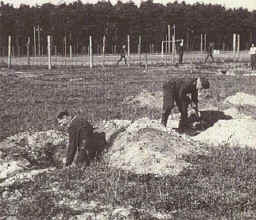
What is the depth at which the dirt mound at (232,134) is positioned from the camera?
10.6 meters

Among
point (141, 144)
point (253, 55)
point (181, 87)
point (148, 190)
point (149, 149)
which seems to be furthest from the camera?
point (253, 55)

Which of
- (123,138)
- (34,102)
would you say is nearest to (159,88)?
(34,102)

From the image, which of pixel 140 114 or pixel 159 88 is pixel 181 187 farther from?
pixel 159 88

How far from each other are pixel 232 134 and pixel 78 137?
3.83 metres

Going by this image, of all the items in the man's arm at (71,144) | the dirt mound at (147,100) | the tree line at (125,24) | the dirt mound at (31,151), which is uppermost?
the tree line at (125,24)

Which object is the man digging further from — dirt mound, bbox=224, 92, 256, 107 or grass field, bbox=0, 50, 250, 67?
grass field, bbox=0, 50, 250, 67

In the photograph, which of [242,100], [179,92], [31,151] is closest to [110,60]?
[242,100]

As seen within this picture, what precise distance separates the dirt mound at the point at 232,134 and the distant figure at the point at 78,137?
9.25 feet

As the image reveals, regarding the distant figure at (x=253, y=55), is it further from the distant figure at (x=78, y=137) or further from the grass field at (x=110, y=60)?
the distant figure at (x=78, y=137)

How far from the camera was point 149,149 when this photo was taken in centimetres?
885

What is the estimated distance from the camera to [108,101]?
17594 mm

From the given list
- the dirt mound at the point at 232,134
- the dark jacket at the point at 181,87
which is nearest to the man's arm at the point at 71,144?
the dirt mound at the point at 232,134

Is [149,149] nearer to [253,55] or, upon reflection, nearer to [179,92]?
[179,92]

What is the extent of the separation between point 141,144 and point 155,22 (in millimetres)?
68109
